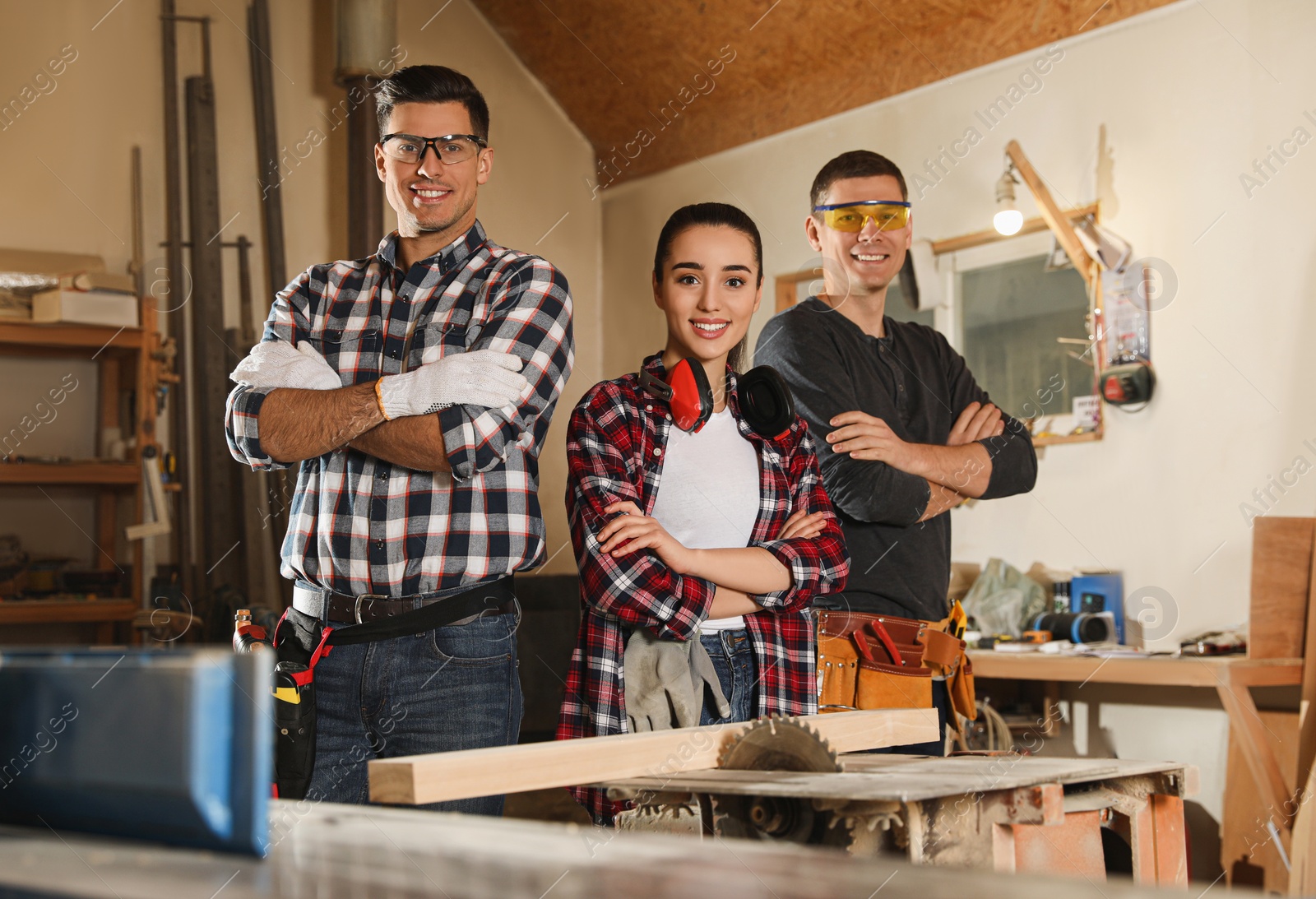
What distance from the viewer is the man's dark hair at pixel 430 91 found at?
195 cm

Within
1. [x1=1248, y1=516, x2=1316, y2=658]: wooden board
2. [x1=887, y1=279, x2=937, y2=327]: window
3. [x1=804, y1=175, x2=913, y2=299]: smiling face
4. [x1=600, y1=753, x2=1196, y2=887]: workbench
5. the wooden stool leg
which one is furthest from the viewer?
[x1=887, y1=279, x2=937, y2=327]: window

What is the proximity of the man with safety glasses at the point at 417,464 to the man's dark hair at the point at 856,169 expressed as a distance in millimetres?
750

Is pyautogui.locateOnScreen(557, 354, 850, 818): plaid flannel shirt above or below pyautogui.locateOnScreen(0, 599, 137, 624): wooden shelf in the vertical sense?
above

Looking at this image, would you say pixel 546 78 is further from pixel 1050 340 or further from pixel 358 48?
pixel 1050 340

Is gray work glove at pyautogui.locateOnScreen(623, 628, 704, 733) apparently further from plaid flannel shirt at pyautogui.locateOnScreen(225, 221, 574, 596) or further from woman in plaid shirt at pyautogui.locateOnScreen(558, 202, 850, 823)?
plaid flannel shirt at pyautogui.locateOnScreen(225, 221, 574, 596)

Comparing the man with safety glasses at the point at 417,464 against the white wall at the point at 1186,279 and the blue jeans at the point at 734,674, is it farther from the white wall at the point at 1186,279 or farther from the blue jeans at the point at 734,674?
the white wall at the point at 1186,279

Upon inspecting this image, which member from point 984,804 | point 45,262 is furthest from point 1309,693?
point 45,262

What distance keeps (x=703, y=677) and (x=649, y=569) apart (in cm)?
19

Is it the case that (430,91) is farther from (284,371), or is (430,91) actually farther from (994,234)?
(994,234)

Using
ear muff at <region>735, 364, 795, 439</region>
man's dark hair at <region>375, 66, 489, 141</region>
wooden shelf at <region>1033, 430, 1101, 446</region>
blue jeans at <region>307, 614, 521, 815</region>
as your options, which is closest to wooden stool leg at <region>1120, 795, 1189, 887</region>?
ear muff at <region>735, 364, 795, 439</region>

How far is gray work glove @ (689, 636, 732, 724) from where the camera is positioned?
1.71m

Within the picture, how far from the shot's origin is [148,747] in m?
0.75

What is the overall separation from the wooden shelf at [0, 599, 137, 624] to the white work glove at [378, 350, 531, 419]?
10.9 feet

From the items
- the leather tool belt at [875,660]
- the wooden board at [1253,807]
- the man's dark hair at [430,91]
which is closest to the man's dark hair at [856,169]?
the man's dark hair at [430,91]
